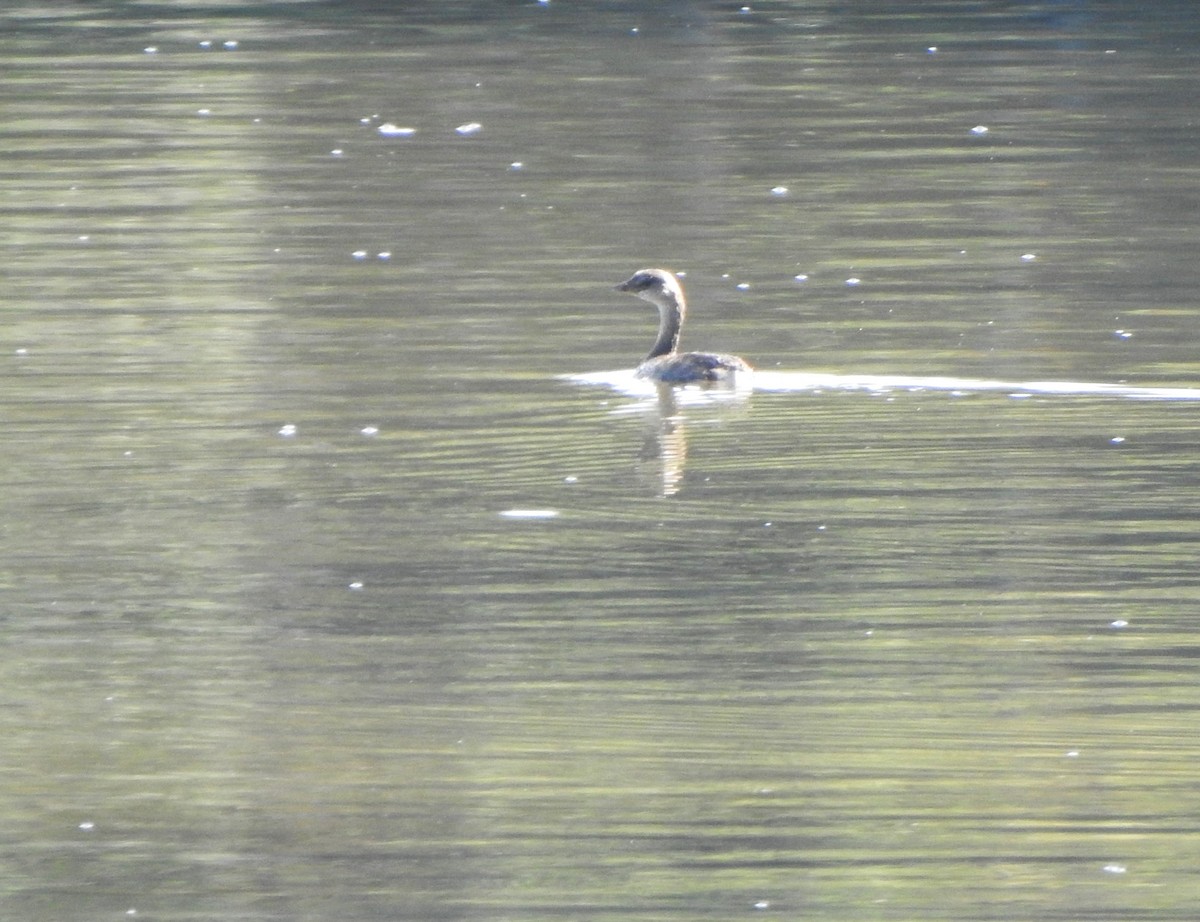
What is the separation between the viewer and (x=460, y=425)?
1024cm

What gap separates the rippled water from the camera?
6.00 m

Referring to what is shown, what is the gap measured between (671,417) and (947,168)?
23.5 feet

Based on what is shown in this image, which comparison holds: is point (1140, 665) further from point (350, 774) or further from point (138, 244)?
point (138, 244)

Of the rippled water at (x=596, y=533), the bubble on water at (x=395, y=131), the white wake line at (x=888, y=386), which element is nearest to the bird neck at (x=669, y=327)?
the rippled water at (x=596, y=533)

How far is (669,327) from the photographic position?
12047mm

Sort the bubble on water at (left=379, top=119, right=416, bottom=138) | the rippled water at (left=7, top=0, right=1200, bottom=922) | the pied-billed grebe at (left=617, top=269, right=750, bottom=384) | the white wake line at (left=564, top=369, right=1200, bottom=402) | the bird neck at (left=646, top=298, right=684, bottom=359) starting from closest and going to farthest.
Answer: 1. the rippled water at (left=7, top=0, right=1200, bottom=922)
2. the white wake line at (left=564, top=369, right=1200, bottom=402)
3. the pied-billed grebe at (left=617, top=269, right=750, bottom=384)
4. the bird neck at (left=646, top=298, right=684, bottom=359)
5. the bubble on water at (left=379, top=119, right=416, bottom=138)

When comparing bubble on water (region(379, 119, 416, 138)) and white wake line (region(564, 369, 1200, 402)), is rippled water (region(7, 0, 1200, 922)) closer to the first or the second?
white wake line (region(564, 369, 1200, 402))

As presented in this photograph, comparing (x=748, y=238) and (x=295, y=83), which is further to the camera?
(x=295, y=83)

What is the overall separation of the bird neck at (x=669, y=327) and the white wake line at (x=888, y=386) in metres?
0.61

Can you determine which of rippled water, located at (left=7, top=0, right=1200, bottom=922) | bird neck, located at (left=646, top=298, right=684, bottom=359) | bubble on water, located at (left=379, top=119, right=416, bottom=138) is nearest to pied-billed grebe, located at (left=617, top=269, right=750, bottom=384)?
bird neck, located at (left=646, top=298, right=684, bottom=359)

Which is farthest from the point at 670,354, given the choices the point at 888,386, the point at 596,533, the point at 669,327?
the point at 596,533

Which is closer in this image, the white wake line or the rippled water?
the rippled water

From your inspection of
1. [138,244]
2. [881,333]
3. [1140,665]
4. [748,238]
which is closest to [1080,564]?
[1140,665]

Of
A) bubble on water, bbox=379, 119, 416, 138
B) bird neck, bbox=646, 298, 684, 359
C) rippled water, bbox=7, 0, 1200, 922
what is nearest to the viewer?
rippled water, bbox=7, 0, 1200, 922
